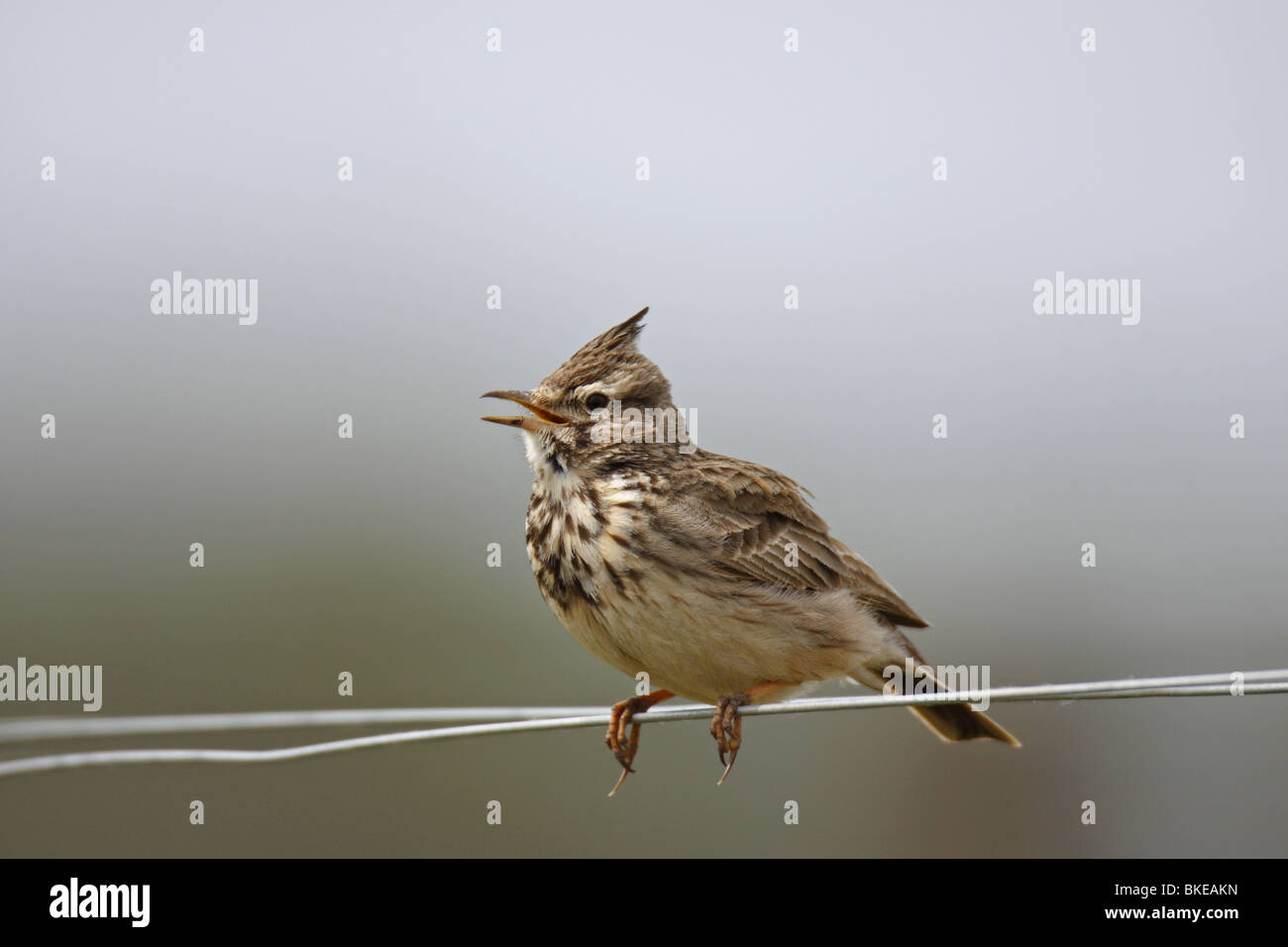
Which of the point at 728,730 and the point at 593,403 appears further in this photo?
the point at 593,403

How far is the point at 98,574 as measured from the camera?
51.6ft

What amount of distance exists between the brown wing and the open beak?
0.57 m

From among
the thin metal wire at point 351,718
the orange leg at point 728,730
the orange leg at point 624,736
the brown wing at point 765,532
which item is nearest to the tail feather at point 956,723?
the brown wing at point 765,532

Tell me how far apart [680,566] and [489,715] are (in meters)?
1.33

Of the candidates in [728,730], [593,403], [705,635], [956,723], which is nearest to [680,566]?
[705,635]

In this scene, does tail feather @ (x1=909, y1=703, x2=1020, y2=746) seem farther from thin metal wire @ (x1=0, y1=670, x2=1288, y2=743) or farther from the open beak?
the open beak

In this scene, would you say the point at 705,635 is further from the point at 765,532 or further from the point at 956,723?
the point at 956,723

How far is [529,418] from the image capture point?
593cm

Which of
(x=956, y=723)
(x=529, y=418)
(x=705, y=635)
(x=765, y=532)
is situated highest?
(x=529, y=418)

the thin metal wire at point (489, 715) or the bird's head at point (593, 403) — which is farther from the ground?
the bird's head at point (593, 403)

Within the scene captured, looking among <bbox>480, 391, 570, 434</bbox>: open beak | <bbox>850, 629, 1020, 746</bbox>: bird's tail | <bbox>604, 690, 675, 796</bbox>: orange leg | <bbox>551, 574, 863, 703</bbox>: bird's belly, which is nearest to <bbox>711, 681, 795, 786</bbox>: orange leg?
<bbox>551, 574, 863, 703</bbox>: bird's belly

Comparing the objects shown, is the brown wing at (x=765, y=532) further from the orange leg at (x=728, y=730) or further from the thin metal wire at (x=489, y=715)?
the thin metal wire at (x=489, y=715)

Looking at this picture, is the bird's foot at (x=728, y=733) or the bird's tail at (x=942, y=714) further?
the bird's tail at (x=942, y=714)

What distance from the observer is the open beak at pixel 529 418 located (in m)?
5.89
